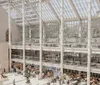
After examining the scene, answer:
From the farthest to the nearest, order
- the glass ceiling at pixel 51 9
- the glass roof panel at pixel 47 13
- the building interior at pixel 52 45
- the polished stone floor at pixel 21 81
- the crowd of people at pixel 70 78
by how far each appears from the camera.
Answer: the glass roof panel at pixel 47 13 → the glass ceiling at pixel 51 9 → the polished stone floor at pixel 21 81 → the building interior at pixel 52 45 → the crowd of people at pixel 70 78

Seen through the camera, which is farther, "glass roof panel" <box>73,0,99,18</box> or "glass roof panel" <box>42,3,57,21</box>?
"glass roof panel" <box>42,3,57,21</box>


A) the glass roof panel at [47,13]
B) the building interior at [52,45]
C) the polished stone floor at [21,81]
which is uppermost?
the glass roof panel at [47,13]

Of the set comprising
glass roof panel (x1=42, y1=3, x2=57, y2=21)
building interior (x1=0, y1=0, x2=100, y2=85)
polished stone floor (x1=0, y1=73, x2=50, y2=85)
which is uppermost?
glass roof panel (x1=42, y1=3, x2=57, y2=21)

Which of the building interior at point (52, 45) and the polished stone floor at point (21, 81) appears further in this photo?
the polished stone floor at point (21, 81)

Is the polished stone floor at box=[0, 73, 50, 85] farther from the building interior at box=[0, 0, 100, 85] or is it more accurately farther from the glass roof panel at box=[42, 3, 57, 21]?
the glass roof panel at box=[42, 3, 57, 21]

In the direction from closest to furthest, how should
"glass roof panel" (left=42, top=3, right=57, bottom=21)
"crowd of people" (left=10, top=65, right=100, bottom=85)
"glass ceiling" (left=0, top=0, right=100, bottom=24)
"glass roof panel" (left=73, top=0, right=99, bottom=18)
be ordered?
"crowd of people" (left=10, top=65, right=100, bottom=85), "glass roof panel" (left=73, top=0, right=99, bottom=18), "glass ceiling" (left=0, top=0, right=100, bottom=24), "glass roof panel" (left=42, top=3, right=57, bottom=21)

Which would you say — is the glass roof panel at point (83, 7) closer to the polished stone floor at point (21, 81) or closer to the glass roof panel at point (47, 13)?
the glass roof panel at point (47, 13)

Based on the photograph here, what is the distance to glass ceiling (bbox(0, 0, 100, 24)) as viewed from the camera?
31984mm

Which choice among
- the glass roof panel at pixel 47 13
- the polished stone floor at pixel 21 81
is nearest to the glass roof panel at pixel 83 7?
the glass roof panel at pixel 47 13

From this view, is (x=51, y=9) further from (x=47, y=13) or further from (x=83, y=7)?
(x=83, y=7)

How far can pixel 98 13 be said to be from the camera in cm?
3184

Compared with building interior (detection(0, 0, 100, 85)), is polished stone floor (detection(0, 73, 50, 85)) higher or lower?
lower

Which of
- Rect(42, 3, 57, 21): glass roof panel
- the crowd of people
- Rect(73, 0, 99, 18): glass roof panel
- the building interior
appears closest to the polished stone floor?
the building interior

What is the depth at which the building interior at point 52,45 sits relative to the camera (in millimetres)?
26234
